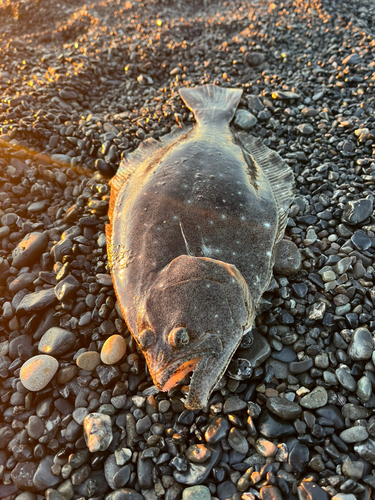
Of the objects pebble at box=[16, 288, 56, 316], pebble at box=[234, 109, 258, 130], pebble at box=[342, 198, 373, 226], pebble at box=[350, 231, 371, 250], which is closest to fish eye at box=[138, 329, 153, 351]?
pebble at box=[16, 288, 56, 316]

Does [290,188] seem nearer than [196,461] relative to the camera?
No

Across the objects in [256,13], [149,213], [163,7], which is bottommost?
[149,213]

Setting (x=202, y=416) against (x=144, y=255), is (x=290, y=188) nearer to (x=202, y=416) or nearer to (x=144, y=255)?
(x=144, y=255)

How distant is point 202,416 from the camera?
2078 millimetres

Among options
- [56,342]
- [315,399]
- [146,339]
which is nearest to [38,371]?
[56,342]

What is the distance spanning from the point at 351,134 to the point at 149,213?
8.76 ft

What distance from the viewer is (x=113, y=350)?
2344 mm

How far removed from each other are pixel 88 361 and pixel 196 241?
1251 millimetres

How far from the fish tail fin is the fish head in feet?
7.28

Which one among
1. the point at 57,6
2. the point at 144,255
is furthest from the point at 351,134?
the point at 57,6

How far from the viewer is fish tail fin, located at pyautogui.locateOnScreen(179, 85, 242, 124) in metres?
3.62

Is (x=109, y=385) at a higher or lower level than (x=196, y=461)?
higher

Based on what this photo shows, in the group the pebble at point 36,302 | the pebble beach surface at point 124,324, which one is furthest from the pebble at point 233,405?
the pebble at point 36,302

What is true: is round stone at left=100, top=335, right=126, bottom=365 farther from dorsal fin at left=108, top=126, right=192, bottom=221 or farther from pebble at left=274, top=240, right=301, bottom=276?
pebble at left=274, top=240, right=301, bottom=276
